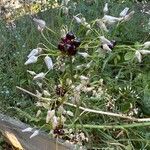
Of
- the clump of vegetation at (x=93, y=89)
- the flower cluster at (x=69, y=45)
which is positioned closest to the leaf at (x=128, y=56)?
the clump of vegetation at (x=93, y=89)

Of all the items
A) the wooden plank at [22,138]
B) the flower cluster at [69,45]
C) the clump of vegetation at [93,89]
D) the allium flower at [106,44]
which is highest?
the flower cluster at [69,45]

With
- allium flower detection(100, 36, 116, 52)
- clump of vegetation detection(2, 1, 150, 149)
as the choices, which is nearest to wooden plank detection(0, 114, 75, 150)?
clump of vegetation detection(2, 1, 150, 149)

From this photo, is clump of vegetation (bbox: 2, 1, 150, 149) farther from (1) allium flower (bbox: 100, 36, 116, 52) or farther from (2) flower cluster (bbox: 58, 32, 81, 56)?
(2) flower cluster (bbox: 58, 32, 81, 56)

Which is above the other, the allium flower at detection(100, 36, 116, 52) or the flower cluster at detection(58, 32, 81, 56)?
the flower cluster at detection(58, 32, 81, 56)

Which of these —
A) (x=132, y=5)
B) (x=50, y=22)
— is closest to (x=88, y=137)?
(x=50, y=22)

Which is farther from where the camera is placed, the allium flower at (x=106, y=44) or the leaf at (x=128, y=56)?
the leaf at (x=128, y=56)

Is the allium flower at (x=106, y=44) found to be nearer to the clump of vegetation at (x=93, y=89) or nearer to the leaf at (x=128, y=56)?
the clump of vegetation at (x=93, y=89)

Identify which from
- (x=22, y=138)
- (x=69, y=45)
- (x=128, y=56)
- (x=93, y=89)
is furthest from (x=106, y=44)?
(x=22, y=138)
